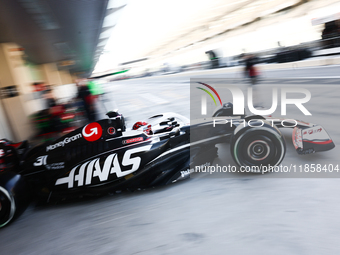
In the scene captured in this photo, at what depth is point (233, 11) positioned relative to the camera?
969 inches

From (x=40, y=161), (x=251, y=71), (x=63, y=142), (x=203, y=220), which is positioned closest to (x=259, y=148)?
(x=203, y=220)

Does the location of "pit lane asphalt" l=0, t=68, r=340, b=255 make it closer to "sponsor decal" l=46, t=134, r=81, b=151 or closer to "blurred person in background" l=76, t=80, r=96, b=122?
"sponsor decal" l=46, t=134, r=81, b=151

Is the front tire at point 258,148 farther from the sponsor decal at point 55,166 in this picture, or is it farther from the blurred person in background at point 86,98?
the blurred person in background at point 86,98

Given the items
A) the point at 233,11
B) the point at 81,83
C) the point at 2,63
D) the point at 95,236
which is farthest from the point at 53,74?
the point at 95,236

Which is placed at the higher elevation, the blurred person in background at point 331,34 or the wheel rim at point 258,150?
the blurred person in background at point 331,34

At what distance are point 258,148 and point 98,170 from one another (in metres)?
1.66

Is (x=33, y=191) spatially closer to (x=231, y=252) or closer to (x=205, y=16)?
(x=231, y=252)

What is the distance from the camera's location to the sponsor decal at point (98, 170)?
2.50m

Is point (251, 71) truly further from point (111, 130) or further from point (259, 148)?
point (111, 130)

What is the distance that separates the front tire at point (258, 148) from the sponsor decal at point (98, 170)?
1044 mm

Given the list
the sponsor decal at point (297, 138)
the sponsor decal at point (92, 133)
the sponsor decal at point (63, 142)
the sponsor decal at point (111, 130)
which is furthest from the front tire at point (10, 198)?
the sponsor decal at point (297, 138)

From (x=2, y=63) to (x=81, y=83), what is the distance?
105 inches

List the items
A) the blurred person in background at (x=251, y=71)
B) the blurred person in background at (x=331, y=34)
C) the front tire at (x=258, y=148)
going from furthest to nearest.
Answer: the blurred person in background at (x=331, y=34) → the blurred person in background at (x=251, y=71) → the front tire at (x=258, y=148)

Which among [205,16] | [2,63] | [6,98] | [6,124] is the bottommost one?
[6,124]
